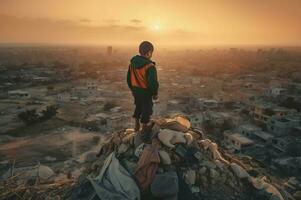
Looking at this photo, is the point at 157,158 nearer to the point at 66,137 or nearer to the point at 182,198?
the point at 182,198

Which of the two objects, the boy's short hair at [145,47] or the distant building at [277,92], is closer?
the boy's short hair at [145,47]

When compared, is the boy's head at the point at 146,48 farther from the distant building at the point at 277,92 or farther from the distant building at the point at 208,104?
the distant building at the point at 277,92

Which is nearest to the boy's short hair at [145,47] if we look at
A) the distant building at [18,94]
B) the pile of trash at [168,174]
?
the pile of trash at [168,174]

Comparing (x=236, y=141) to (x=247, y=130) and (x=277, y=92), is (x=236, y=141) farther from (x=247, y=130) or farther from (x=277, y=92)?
(x=277, y=92)

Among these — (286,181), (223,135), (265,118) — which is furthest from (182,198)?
(265,118)

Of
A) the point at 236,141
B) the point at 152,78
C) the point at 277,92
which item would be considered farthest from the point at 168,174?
the point at 277,92

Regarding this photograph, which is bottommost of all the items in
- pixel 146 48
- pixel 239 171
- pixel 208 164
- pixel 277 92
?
pixel 277 92
